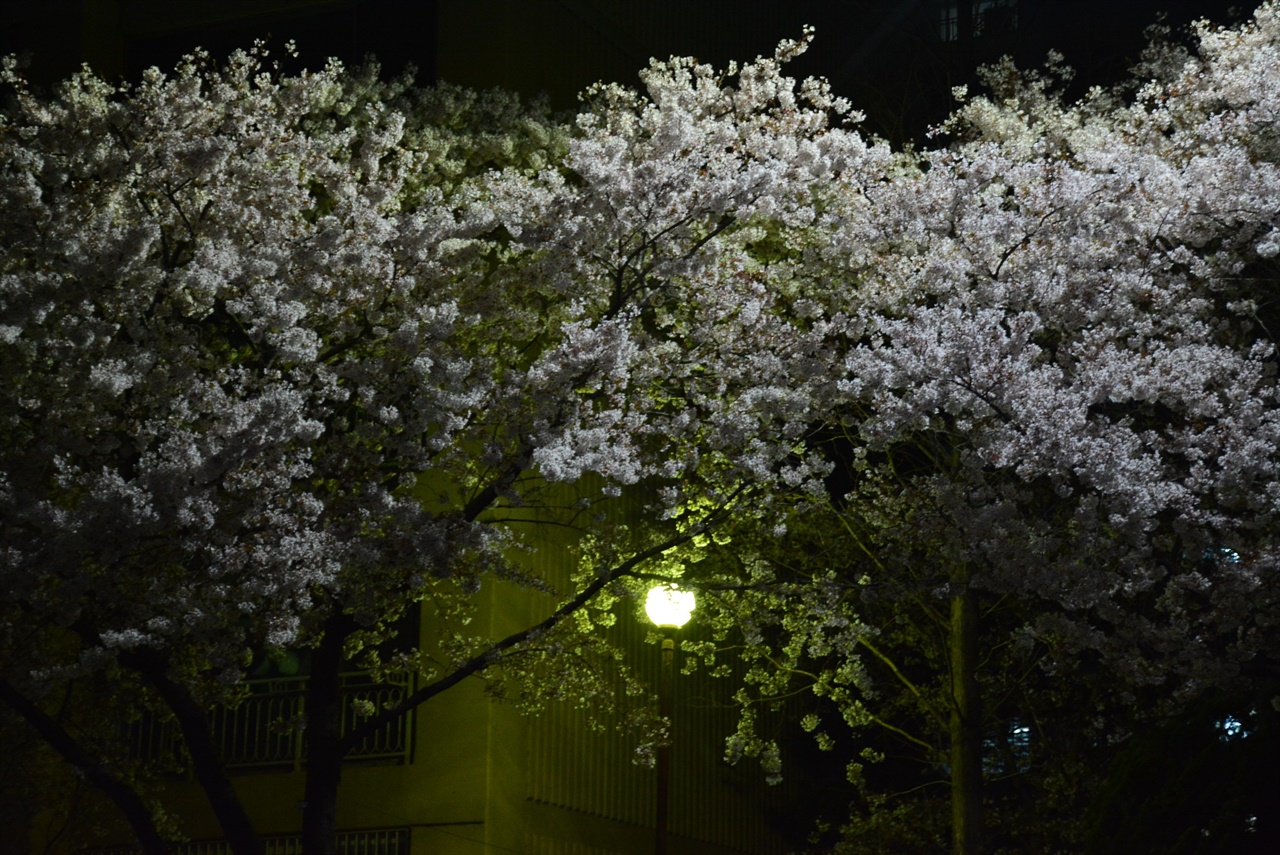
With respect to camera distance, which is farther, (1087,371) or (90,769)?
(1087,371)

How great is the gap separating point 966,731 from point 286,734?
7.44m

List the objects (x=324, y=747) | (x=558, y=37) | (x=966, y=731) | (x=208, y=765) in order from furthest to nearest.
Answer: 1. (x=558, y=37)
2. (x=966, y=731)
3. (x=324, y=747)
4. (x=208, y=765)

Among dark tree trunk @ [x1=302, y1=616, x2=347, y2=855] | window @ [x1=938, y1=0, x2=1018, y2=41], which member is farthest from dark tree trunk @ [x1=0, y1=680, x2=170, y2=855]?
window @ [x1=938, y1=0, x2=1018, y2=41]

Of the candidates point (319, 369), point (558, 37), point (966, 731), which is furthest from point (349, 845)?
point (558, 37)

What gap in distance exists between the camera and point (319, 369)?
12008 mm

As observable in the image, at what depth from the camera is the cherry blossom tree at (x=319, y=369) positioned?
11125 mm

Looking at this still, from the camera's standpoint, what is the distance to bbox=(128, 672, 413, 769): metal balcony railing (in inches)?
656

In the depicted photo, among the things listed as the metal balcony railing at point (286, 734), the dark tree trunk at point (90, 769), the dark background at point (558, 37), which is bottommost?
the dark tree trunk at point (90, 769)

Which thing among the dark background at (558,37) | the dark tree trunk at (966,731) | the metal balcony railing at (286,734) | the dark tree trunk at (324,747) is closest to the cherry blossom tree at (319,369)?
the dark tree trunk at (324,747)

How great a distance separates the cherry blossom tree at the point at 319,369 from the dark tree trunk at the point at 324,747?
3 centimetres

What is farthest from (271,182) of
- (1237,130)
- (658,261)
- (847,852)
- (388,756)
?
(847,852)

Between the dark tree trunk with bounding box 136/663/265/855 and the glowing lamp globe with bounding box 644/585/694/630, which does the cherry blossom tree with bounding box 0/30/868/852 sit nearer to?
the dark tree trunk with bounding box 136/663/265/855

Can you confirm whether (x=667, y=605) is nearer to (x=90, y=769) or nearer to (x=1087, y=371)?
(x=1087, y=371)

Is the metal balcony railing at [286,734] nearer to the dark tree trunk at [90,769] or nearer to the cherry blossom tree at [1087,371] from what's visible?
the cherry blossom tree at [1087,371]
